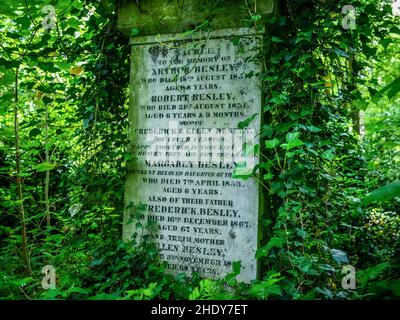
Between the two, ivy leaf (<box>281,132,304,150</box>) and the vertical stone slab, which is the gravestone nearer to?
the vertical stone slab

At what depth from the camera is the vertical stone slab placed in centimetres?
307

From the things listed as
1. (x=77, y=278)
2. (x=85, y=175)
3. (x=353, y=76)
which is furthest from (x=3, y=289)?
(x=353, y=76)

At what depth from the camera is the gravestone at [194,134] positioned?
3.07 m

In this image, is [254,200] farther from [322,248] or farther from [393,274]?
[393,274]

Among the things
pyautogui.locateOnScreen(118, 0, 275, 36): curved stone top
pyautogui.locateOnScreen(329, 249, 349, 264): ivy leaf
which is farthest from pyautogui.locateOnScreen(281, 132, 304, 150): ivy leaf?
pyautogui.locateOnScreen(118, 0, 275, 36): curved stone top

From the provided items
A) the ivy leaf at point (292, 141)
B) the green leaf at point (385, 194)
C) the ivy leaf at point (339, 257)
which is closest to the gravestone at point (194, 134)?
the ivy leaf at point (292, 141)

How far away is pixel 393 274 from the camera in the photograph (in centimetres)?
247

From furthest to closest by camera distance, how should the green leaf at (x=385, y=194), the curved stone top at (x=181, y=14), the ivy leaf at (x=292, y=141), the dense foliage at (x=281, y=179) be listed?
1. the curved stone top at (x=181, y=14)
2. the dense foliage at (x=281, y=179)
3. the ivy leaf at (x=292, y=141)
4. the green leaf at (x=385, y=194)

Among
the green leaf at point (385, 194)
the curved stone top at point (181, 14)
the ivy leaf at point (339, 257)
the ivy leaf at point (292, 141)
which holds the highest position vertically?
the curved stone top at point (181, 14)

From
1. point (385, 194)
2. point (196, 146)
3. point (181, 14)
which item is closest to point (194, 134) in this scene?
point (196, 146)

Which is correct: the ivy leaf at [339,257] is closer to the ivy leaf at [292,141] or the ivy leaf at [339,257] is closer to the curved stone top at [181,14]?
the ivy leaf at [292,141]

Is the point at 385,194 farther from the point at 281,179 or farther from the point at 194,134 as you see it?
the point at 194,134

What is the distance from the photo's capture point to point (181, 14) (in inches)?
131

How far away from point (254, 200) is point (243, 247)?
1.30 ft
